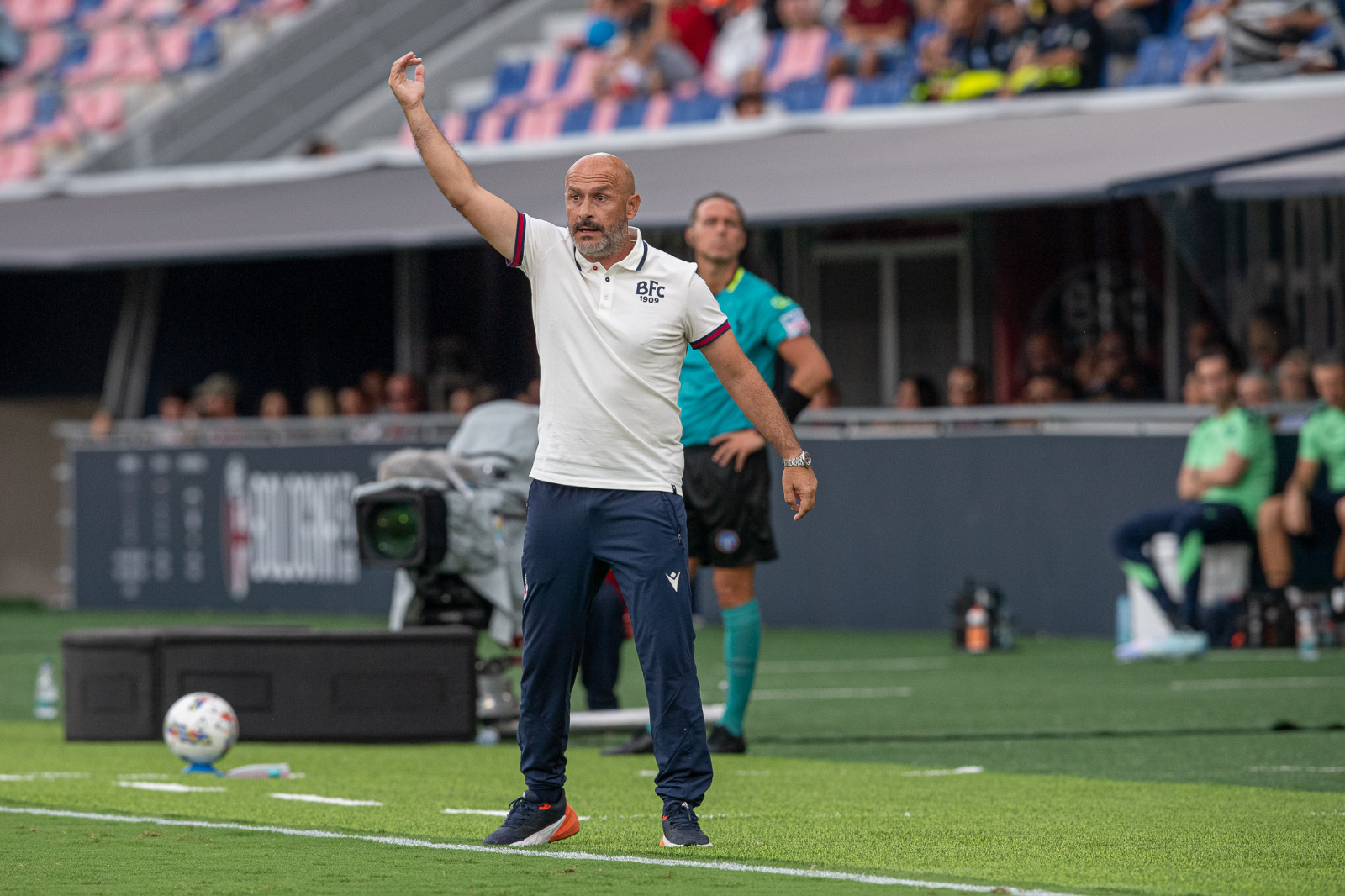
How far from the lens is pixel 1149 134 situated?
16.0m

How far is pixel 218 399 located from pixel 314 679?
11.5m

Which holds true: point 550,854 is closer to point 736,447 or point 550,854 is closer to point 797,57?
point 736,447

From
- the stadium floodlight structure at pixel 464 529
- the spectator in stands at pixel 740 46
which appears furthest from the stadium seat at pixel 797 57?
A: the stadium floodlight structure at pixel 464 529

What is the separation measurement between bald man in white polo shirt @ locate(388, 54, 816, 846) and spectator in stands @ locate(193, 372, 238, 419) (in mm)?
15009

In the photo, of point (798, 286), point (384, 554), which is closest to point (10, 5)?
point (798, 286)

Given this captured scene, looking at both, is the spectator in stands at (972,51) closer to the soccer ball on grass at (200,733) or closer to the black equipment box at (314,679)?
the black equipment box at (314,679)

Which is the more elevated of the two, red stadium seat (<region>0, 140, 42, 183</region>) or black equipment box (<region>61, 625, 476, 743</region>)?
red stadium seat (<region>0, 140, 42, 183</region>)

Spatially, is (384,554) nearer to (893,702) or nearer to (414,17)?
(893,702)

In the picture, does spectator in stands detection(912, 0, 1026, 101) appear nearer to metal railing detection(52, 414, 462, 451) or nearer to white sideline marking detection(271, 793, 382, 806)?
metal railing detection(52, 414, 462, 451)

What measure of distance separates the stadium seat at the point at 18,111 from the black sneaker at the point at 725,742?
72.9 ft

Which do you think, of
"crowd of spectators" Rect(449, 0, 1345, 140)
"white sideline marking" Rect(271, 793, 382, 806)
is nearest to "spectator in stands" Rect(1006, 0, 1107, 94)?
"crowd of spectators" Rect(449, 0, 1345, 140)

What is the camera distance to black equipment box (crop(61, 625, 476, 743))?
9477mm

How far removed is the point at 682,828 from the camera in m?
5.96

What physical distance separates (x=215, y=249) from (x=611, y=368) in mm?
13617
